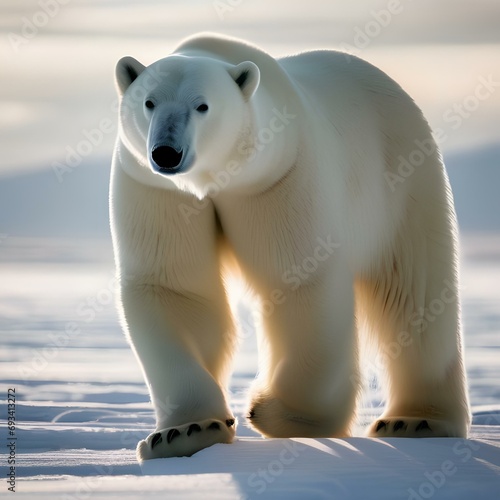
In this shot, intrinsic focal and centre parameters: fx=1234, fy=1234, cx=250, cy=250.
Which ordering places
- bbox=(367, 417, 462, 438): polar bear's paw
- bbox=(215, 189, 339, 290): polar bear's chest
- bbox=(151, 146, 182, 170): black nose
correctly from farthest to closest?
bbox=(367, 417, 462, 438): polar bear's paw → bbox=(215, 189, 339, 290): polar bear's chest → bbox=(151, 146, 182, 170): black nose

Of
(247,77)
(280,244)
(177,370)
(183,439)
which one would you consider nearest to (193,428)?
(183,439)

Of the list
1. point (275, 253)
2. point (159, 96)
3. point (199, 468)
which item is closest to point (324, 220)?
point (275, 253)

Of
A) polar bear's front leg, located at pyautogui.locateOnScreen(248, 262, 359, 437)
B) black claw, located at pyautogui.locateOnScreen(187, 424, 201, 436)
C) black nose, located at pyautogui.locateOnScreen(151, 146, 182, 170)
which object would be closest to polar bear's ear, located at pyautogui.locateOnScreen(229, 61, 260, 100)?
black nose, located at pyautogui.locateOnScreen(151, 146, 182, 170)

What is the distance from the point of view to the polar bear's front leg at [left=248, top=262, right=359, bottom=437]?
6254 millimetres

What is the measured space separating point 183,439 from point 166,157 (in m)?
1.33

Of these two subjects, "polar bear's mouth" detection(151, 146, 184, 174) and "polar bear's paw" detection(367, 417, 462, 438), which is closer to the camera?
"polar bear's mouth" detection(151, 146, 184, 174)

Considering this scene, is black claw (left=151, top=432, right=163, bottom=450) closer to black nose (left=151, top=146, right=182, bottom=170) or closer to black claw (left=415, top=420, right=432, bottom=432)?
black nose (left=151, top=146, right=182, bottom=170)

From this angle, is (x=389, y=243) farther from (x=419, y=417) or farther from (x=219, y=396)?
(x=219, y=396)

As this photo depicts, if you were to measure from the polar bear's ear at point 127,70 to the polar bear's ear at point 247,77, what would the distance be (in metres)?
0.47

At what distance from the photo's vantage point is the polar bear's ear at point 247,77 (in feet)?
19.1

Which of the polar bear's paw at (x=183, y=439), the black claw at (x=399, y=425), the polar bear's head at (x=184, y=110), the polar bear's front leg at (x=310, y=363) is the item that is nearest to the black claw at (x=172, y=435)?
the polar bear's paw at (x=183, y=439)

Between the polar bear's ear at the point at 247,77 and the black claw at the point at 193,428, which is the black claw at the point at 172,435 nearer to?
the black claw at the point at 193,428

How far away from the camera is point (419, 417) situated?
6.71 meters

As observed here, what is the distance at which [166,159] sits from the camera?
17.9ft
